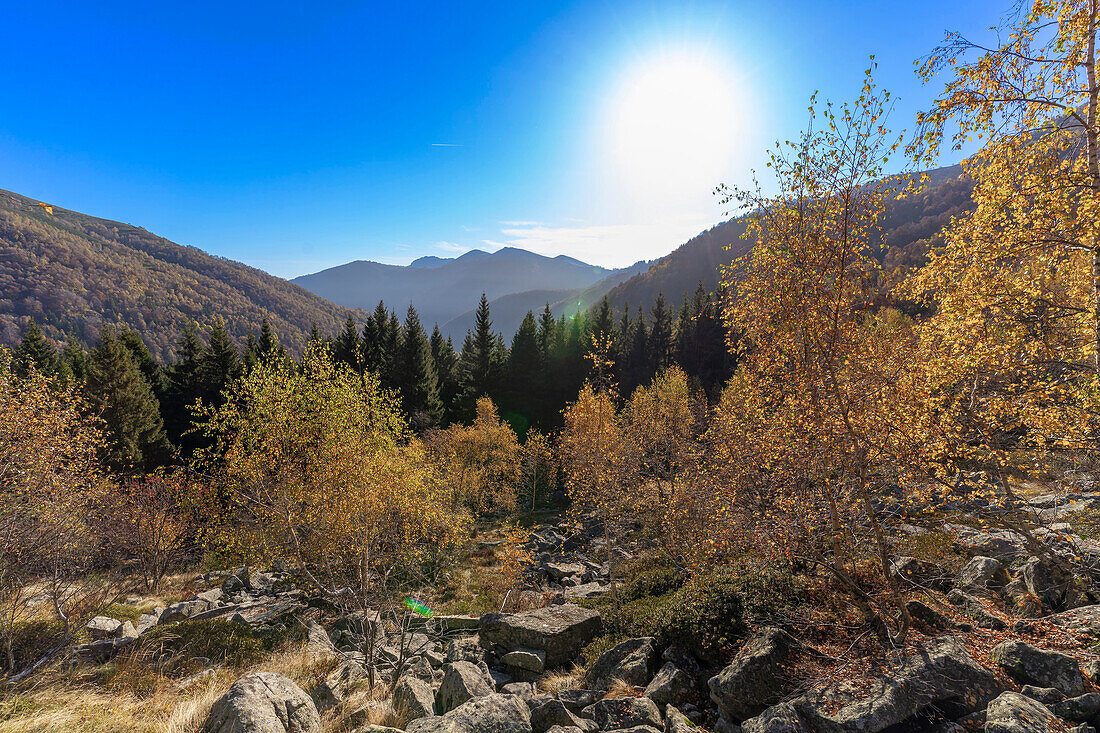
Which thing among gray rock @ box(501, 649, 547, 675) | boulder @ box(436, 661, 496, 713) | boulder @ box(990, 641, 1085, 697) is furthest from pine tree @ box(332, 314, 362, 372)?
boulder @ box(990, 641, 1085, 697)

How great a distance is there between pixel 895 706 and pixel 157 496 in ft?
103

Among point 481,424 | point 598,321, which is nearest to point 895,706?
point 481,424

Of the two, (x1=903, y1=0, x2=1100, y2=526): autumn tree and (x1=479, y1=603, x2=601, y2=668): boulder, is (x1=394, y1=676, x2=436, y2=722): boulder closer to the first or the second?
(x1=479, y1=603, x2=601, y2=668): boulder

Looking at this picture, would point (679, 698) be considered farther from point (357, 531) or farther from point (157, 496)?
point (157, 496)

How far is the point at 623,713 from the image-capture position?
791 centimetres

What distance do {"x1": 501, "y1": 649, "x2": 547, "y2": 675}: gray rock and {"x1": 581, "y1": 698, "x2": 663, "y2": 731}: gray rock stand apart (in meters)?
3.58

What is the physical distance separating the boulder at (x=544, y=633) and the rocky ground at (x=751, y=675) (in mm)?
41

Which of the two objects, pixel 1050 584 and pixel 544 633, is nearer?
pixel 1050 584

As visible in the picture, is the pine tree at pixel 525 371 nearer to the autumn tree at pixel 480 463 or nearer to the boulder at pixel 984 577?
the autumn tree at pixel 480 463

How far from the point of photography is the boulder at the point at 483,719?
6379mm

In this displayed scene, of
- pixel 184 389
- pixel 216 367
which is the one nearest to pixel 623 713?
pixel 216 367

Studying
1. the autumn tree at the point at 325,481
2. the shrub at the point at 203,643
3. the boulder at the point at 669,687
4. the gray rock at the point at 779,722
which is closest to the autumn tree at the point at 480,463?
the autumn tree at the point at 325,481

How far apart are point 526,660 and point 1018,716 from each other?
Result: 32.5 ft

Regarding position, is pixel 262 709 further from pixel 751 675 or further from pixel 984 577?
pixel 984 577
